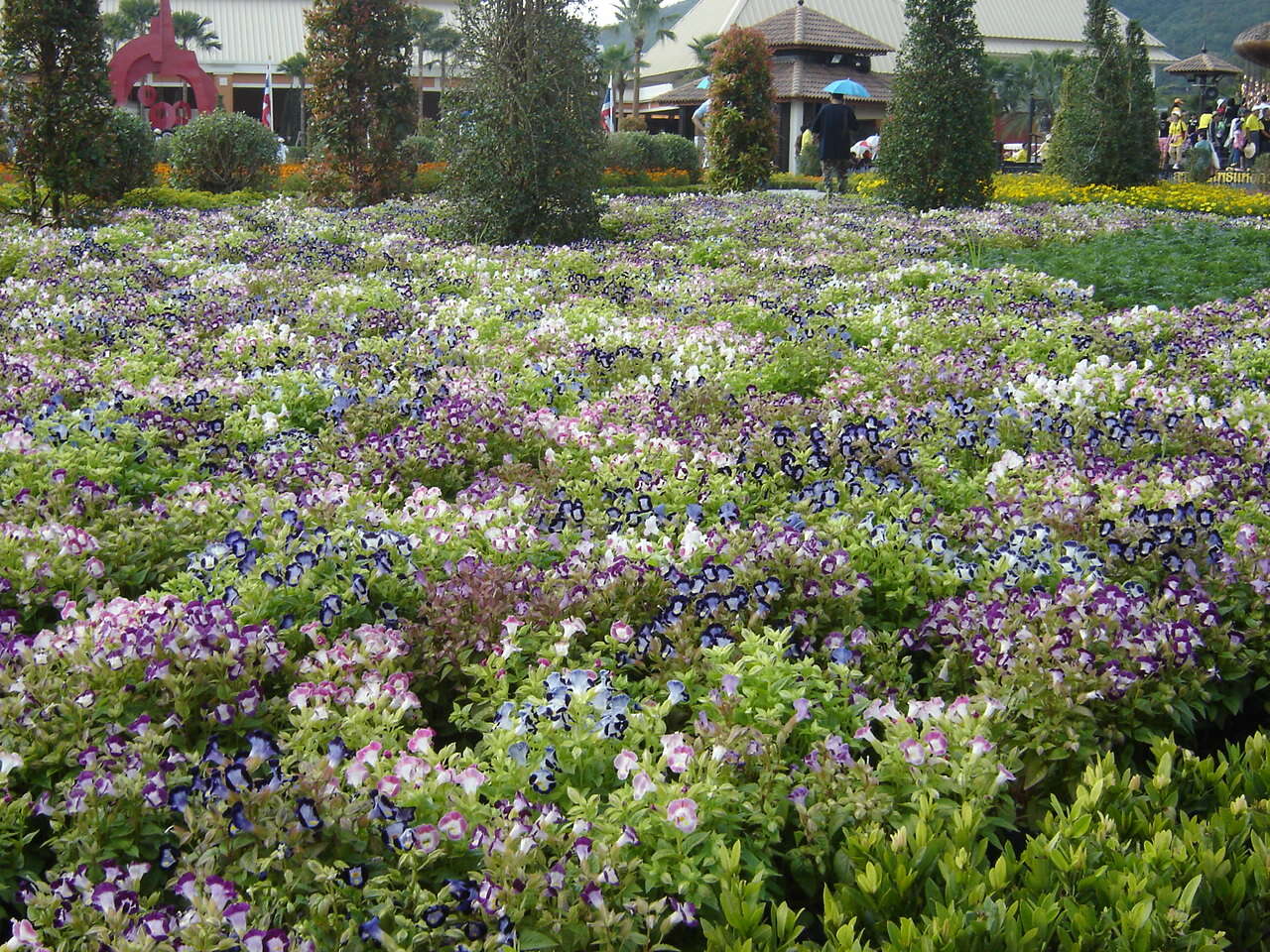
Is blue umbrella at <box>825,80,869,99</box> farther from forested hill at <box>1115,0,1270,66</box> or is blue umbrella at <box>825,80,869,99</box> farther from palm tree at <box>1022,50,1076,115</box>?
forested hill at <box>1115,0,1270,66</box>

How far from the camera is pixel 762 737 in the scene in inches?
90.8

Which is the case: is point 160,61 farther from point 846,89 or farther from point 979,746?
point 979,746

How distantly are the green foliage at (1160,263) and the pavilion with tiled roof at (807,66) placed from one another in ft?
87.2

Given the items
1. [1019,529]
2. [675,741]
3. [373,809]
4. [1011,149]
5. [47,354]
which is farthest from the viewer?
[1011,149]

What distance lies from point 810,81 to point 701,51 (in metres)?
12.4

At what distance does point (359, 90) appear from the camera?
16250 mm

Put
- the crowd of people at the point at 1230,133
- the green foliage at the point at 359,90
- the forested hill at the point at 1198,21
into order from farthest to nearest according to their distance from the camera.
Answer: the forested hill at the point at 1198,21, the crowd of people at the point at 1230,133, the green foliage at the point at 359,90

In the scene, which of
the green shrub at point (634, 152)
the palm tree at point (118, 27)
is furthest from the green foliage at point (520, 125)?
the palm tree at point (118, 27)

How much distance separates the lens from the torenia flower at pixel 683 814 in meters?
2.03

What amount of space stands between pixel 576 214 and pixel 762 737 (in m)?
10.2

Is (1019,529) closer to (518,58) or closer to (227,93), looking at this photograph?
(518,58)

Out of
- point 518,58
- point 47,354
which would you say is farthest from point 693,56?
point 47,354

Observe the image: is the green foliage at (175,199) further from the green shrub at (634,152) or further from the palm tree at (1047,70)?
the palm tree at (1047,70)

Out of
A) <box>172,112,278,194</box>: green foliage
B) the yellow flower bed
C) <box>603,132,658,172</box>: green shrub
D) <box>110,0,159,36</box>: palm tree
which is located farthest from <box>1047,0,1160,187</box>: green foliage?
<box>110,0,159,36</box>: palm tree
